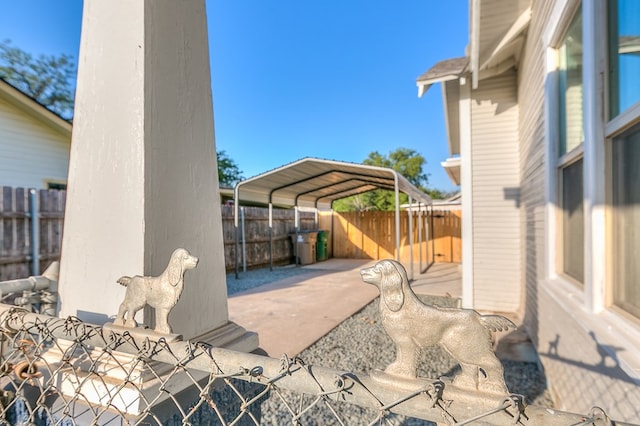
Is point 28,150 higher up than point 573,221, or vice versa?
point 28,150

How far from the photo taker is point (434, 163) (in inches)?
1200

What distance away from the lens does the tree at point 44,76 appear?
1230 centimetres

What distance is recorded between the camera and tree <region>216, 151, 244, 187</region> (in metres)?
26.5

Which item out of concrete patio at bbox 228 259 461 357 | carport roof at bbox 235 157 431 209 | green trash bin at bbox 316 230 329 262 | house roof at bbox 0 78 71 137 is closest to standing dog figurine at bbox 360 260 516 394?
concrete patio at bbox 228 259 461 357

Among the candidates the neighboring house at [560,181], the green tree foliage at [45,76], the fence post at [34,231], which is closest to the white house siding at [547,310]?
the neighboring house at [560,181]

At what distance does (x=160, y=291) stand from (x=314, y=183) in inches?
397

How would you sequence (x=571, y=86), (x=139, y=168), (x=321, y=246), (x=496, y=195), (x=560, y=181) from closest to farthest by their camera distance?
(x=139, y=168)
(x=571, y=86)
(x=560, y=181)
(x=496, y=195)
(x=321, y=246)

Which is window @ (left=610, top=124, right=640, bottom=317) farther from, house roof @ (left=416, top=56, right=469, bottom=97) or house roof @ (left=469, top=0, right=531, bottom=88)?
house roof @ (left=416, top=56, right=469, bottom=97)

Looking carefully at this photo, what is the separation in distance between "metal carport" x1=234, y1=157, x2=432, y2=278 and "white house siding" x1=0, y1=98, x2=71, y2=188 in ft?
14.1

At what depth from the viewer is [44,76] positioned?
1296 cm

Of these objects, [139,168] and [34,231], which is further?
[34,231]

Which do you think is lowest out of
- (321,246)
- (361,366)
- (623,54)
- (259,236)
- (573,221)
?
(361,366)

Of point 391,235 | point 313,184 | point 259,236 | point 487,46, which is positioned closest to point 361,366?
point 487,46

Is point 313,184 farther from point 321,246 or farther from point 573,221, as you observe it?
point 573,221
